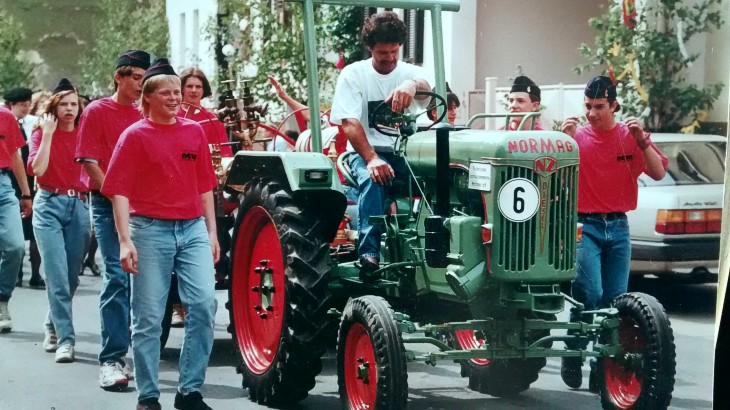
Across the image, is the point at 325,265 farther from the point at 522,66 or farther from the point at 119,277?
the point at 522,66

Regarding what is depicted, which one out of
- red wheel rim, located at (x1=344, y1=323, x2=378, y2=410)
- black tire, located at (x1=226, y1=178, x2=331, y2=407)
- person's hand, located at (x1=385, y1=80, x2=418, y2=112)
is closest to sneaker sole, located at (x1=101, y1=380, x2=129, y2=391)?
black tire, located at (x1=226, y1=178, x2=331, y2=407)

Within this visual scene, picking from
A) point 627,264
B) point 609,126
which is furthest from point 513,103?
point 627,264

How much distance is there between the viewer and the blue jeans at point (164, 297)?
591cm

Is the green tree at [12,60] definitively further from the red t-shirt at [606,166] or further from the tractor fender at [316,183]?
the red t-shirt at [606,166]

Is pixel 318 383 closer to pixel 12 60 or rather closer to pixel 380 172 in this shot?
pixel 380 172

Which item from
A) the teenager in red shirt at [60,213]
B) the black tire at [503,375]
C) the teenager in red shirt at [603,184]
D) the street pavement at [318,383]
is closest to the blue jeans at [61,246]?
the teenager in red shirt at [60,213]

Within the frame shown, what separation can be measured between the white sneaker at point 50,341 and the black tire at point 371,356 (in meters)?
2.93

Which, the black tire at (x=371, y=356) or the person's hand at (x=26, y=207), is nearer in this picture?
the black tire at (x=371, y=356)

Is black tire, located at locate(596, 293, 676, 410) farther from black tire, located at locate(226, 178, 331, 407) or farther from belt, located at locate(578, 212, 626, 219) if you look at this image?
black tire, located at locate(226, 178, 331, 407)

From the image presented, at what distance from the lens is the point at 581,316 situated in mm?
5707

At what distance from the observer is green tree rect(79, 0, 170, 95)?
708 cm

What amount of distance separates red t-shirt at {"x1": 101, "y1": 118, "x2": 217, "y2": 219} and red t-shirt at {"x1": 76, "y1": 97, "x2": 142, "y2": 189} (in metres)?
0.96

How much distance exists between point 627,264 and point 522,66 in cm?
243

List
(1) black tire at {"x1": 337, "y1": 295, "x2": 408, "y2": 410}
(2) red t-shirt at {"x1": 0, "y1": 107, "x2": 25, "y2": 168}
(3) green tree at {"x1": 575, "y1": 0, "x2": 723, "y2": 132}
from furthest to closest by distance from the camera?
(2) red t-shirt at {"x1": 0, "y1": 107, "x2": 25, "y2": 168} → (1) black tire at {"x1": 337, "y1": 295, "x2": 408, "y2": 410} → (3) green tree at {"x1": 575, "y1": 0, "x2": 723, "y2": 132}
